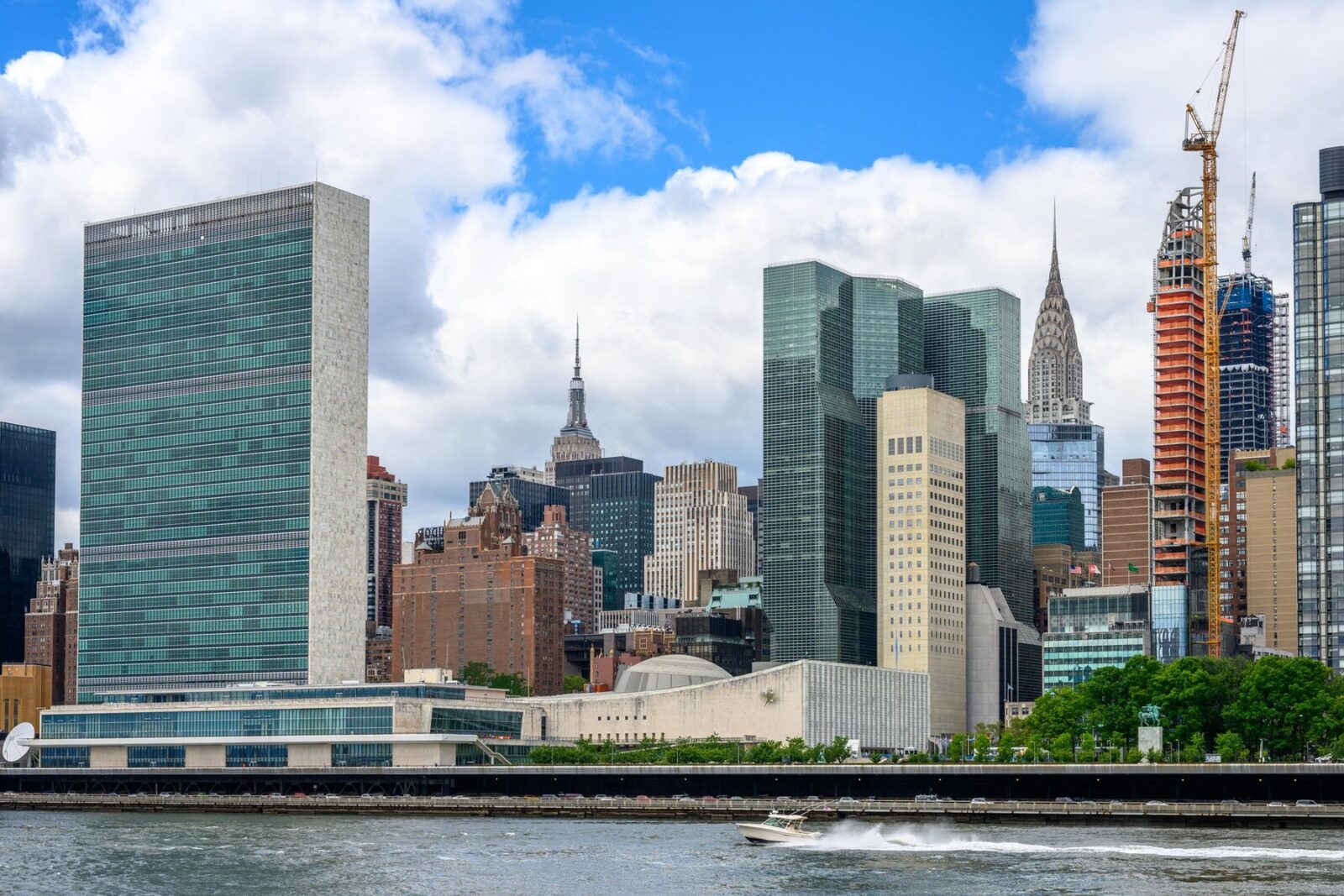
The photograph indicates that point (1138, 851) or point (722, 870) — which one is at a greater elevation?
point (1138, 851)

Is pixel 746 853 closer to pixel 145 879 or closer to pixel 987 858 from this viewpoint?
pixel 987 858

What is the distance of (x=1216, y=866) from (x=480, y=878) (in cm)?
6041

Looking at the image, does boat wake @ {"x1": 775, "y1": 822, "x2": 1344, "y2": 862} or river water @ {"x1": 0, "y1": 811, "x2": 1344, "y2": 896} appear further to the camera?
boat wake @ {"x1": 775, "y1": 822, "x2": 1344, "y2": 862}

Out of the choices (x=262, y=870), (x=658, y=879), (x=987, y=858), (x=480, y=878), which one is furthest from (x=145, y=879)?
(x=987, y=858)

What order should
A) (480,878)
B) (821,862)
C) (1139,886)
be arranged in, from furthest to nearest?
(821,862), (480,878), (1139,886)

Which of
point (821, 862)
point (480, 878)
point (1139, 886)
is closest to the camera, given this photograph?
point (1139, 886)

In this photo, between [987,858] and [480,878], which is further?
[987,858]

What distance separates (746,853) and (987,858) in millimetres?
22618

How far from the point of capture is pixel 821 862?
18462 centimetres

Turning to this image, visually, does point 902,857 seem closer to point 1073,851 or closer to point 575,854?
point 1073,851

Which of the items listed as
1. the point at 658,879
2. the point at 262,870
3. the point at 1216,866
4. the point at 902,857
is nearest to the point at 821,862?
the point at 902,857

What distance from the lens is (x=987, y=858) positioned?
185m

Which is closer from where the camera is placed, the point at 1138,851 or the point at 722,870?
the point at 722,870

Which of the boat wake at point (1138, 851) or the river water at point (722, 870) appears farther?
the boat wake at point (1138, 851)
